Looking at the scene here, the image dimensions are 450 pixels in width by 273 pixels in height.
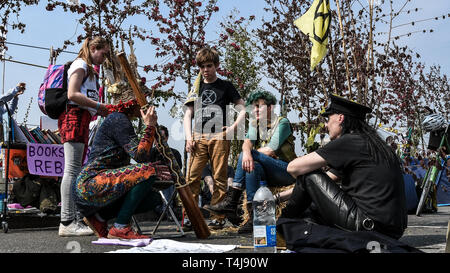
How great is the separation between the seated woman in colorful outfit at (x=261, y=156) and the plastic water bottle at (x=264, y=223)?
0.61 metres

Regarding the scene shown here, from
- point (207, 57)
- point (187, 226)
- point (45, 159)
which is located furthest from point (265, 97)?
point (45, 159)

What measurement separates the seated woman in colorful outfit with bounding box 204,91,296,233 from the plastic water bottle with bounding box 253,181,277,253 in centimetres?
61

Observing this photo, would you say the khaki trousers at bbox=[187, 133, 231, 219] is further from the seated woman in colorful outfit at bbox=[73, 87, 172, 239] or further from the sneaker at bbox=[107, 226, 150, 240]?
the sneaker at bbox=[107, 226, 150, 240]

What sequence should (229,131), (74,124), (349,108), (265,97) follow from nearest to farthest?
(349,108) < (74,124) < (265,97) < (229,131)

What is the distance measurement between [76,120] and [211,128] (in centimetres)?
148

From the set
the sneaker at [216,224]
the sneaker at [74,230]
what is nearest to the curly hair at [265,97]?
the sneaker at [216,224]

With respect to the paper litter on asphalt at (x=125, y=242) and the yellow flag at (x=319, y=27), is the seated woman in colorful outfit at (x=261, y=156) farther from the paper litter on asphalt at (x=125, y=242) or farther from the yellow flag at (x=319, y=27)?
the paper litter on asphalt at (x=125, y=242)

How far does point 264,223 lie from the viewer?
385 centimetres

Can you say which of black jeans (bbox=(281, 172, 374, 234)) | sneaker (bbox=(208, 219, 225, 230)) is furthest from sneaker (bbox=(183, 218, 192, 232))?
black jeans (bbox=(281, 172, 374, 234))

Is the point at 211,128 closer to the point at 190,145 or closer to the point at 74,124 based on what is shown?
the point at 190,145

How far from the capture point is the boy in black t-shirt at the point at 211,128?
5.61m
